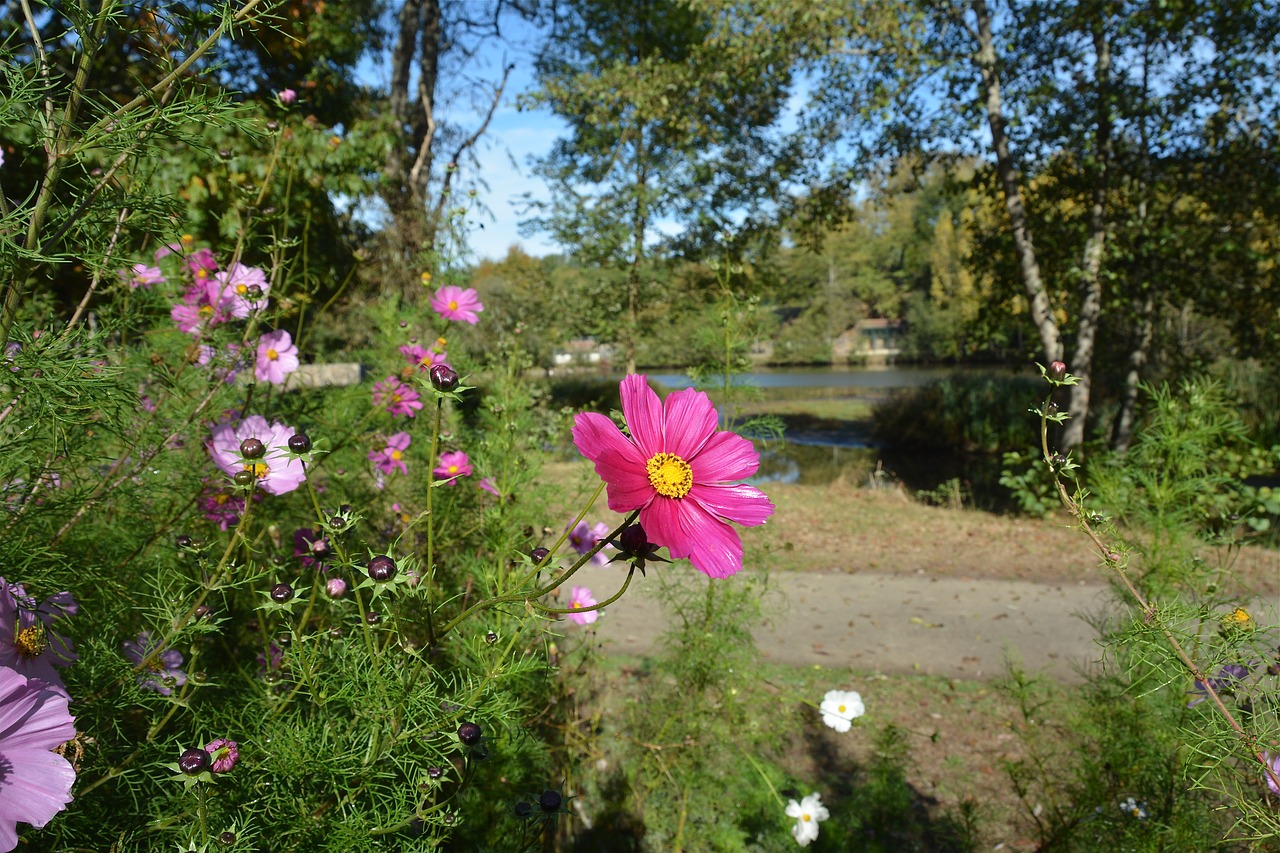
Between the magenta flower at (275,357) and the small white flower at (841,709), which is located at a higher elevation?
the magenta flower at (275,357)

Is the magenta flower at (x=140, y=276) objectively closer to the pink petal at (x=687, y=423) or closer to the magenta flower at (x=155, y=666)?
the magenta flower at (x=155, y=666)

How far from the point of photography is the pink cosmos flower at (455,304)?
6.28ft

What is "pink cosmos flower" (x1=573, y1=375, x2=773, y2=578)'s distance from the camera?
2.23 feet

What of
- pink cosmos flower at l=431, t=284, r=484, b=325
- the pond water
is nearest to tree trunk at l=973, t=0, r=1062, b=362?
the pond water

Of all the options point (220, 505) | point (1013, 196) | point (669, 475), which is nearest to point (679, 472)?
point (669, 475)

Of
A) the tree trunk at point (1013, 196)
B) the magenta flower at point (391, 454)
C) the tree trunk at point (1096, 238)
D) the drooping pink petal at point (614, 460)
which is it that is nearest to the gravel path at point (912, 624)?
the magenta flower at point (391, 454)

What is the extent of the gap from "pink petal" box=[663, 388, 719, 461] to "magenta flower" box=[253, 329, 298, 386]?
37.1 inches

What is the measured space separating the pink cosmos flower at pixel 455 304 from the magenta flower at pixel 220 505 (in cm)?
78

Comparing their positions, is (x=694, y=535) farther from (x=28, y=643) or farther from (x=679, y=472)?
(x=28, y=643)

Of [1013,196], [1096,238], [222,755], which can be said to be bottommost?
[222,755]

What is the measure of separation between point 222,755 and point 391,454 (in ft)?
3.70

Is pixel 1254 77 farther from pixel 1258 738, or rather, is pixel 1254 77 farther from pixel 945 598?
pixel 1258 738

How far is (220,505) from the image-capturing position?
4.08 ft

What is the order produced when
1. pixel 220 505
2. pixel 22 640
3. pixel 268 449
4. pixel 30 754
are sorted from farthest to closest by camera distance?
pixel 220 505
pixel 268 449
pixel 22 640
pixel 30 754
